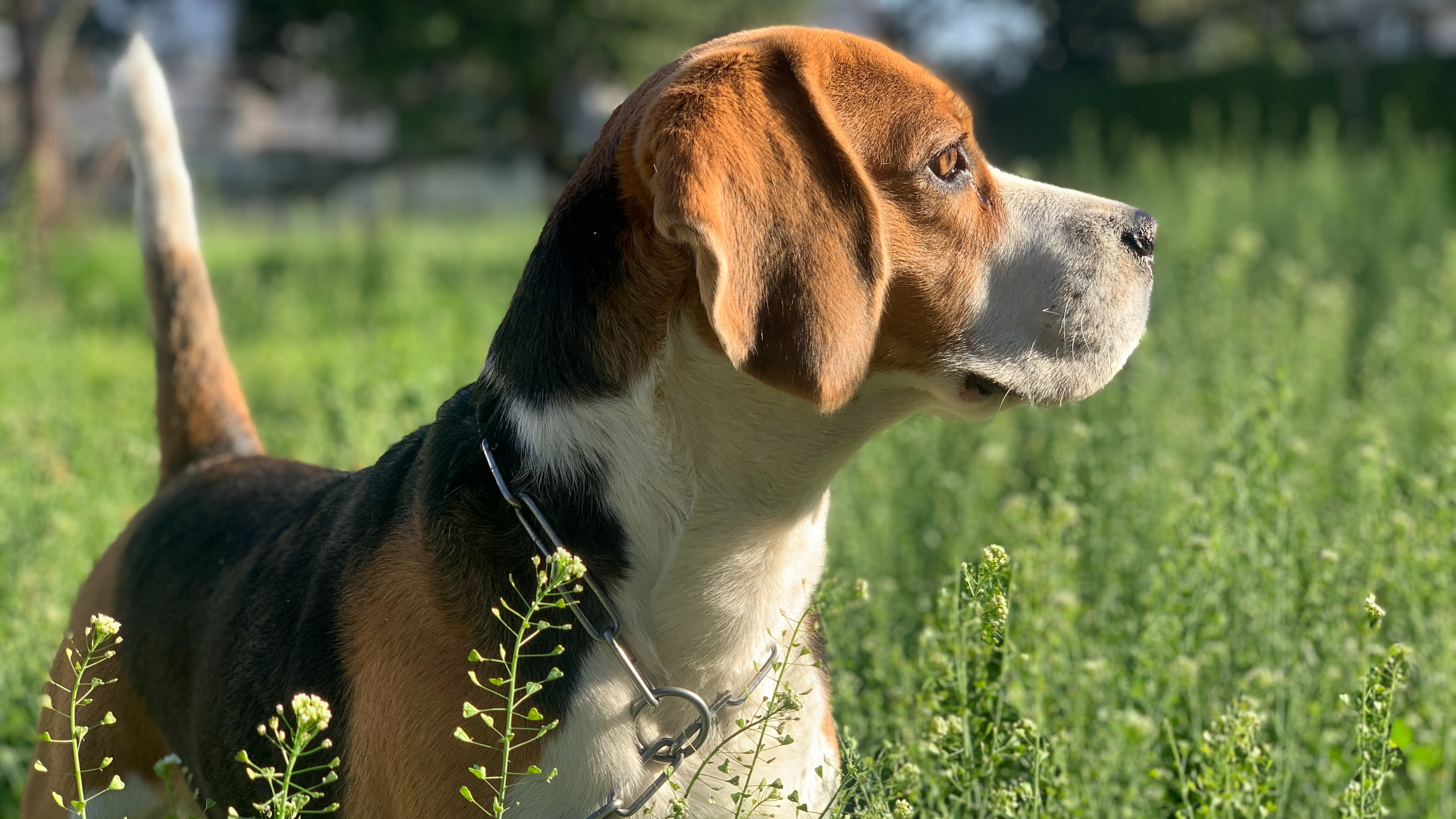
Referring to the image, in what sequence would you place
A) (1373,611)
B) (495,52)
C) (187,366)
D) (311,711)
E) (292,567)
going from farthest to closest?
(495,52) < (187,366) < (292,567) < (1373,611) < (311,711)

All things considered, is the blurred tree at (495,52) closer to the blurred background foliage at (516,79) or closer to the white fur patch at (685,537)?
the blurred background foliage at (516,79)

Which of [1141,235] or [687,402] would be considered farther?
[1141,235]

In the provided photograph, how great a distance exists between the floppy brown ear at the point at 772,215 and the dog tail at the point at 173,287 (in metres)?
1.66

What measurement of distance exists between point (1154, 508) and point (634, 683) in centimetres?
240

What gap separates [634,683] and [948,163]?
3.50ft

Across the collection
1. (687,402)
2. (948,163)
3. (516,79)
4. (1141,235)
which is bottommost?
(516,79)

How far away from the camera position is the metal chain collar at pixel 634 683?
6.64ft

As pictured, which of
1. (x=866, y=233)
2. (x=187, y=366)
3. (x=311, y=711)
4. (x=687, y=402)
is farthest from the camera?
(x=187, y=366)

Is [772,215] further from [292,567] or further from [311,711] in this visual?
[292,567]

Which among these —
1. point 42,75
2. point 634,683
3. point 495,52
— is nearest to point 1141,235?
point 634,683

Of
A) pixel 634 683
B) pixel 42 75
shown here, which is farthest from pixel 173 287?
pixel 42 75

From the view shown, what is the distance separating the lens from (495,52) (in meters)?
18.7

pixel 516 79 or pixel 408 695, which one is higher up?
pixel 408 695

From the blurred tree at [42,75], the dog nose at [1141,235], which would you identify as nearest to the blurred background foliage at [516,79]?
the blurred tree at [42,75]
